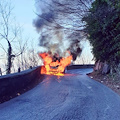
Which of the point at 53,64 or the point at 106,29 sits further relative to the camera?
the point at 53,64

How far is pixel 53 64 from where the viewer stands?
20344 mm

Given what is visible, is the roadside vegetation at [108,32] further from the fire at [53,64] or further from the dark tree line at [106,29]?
the fire at [53,64]

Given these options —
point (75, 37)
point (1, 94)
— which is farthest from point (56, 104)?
point (75, 37)

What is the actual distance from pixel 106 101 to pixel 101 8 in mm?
6858

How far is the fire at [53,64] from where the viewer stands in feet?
61.4

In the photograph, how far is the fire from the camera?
1870 centimetres

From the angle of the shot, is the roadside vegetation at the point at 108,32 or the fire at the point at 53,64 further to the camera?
the fire at the point at 53,64

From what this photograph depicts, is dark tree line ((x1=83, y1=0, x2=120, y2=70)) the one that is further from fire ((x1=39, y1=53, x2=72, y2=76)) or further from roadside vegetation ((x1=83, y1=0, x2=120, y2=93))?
fire ((x1=39, y1=53, x2=72, y2=76))

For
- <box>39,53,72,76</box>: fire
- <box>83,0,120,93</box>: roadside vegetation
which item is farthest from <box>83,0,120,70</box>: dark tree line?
<box>39,53,72,76</box>: fire

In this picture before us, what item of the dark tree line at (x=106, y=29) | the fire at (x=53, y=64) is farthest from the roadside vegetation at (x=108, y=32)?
A: the fire at (x=53, y=64)

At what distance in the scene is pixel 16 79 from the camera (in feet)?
21.8

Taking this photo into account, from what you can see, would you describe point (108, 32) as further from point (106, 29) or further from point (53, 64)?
point (53, 64)

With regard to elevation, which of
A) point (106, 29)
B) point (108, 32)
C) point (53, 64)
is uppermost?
point (106, 29)

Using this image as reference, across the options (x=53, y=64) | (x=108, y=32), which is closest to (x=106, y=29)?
(x=108, y=32)
